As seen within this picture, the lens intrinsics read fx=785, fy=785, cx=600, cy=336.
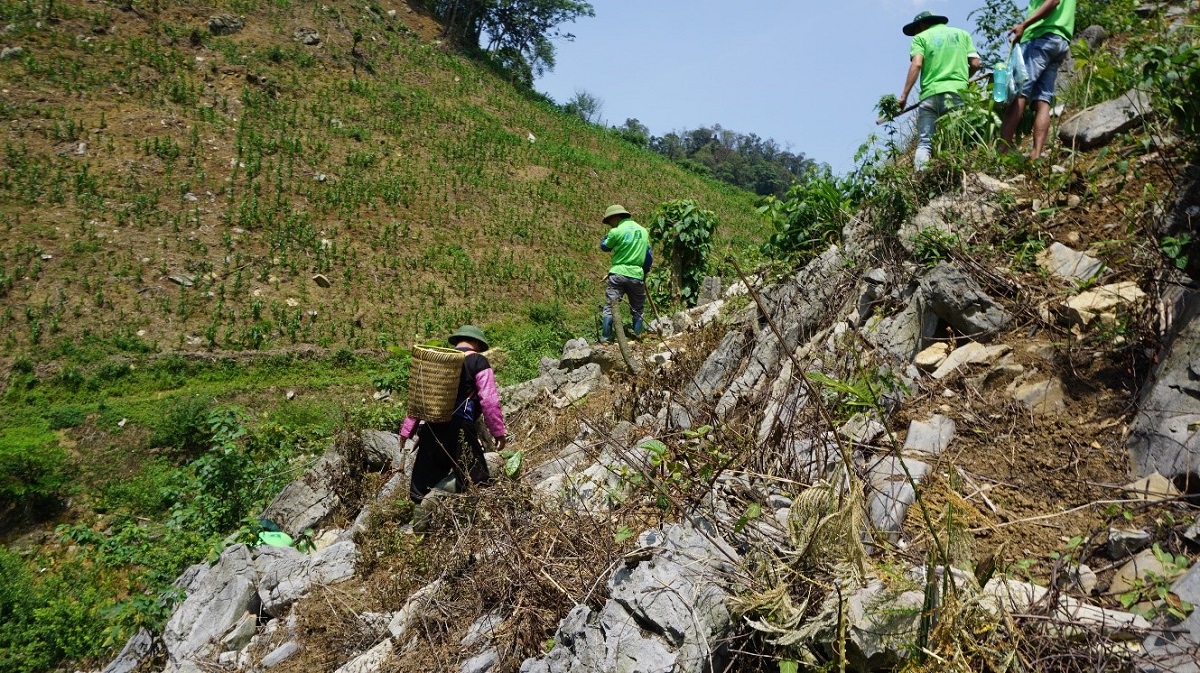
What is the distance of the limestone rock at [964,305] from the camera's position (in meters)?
3.89

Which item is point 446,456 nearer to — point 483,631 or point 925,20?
point 483,631

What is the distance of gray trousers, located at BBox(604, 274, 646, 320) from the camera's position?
25.8 ft

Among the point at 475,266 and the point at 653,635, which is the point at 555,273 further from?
the point at 653,635

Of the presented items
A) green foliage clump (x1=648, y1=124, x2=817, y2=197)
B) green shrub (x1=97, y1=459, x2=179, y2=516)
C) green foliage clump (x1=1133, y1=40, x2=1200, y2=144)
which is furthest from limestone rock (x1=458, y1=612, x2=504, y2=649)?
green foliage clump (x1=648, y1=124, x2=817, y2=197)

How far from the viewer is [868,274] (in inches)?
183

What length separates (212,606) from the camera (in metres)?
4.72

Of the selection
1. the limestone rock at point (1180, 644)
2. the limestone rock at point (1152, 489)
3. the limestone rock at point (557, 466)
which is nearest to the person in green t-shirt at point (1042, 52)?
the limestone rock at point (1152, 489)

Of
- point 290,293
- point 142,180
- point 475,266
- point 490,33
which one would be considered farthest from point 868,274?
point 490,33

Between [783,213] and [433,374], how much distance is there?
303 cm

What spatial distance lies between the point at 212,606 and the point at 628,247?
4.75m

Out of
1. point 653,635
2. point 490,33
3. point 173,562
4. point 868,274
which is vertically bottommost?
point 173,562

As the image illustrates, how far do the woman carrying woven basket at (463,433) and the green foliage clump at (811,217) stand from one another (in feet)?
7.98

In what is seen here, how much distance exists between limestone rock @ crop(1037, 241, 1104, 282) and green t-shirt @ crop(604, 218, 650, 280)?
13.7 feet

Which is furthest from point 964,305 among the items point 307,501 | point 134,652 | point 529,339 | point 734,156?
point 734,156
